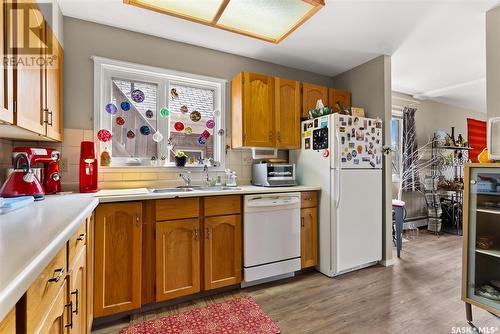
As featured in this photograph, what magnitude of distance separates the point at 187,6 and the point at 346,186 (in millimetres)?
2114

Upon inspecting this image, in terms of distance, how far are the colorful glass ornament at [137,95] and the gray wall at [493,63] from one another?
317cm

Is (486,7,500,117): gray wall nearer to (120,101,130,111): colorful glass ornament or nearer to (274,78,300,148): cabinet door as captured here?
(274,78,300,148): cabinet door

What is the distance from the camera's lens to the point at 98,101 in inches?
87.7

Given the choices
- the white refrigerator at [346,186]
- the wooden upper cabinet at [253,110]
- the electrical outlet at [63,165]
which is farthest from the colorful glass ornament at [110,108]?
the white refrigerator at [346,186]

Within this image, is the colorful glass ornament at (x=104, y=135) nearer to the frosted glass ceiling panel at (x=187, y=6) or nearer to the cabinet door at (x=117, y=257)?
the cabinet door at (x=117, y=257)

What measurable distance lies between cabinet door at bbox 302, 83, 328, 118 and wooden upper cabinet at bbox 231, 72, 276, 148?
0.46 meters

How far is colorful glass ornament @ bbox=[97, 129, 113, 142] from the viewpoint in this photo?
2.21 m

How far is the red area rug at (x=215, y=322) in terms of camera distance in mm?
1668

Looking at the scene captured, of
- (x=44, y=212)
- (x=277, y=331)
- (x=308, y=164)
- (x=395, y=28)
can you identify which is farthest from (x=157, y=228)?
(x=395, y=28)

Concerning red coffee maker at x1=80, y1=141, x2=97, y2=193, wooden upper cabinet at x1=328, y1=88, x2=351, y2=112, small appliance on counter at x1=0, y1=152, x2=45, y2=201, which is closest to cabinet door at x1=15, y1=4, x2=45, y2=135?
small appliance on counter at x1=0, y1=152, x2=45, y2=201

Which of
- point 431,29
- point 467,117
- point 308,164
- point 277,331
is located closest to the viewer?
point 277,331

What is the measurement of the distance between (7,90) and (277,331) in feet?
6.77

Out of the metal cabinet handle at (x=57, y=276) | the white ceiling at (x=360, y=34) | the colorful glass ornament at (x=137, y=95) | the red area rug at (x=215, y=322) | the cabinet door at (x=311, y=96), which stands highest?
the white ceiling at (x=360, y=34)

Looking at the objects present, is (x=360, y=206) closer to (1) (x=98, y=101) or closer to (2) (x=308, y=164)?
(2) (x=308, y=164)
